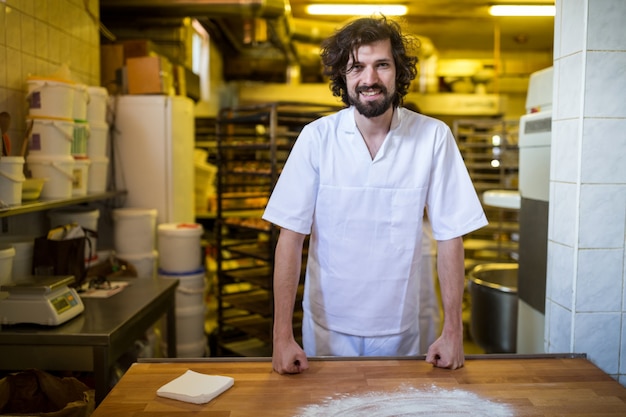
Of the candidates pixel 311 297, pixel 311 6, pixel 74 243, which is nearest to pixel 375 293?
pixel 311 297

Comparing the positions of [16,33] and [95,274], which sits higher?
[16,33]

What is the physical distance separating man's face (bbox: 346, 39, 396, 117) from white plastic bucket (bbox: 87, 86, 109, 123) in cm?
212

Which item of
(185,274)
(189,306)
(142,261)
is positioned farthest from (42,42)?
(189,306)

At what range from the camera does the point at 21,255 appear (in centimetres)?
257

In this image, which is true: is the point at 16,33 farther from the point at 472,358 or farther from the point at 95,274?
the point at 472,358

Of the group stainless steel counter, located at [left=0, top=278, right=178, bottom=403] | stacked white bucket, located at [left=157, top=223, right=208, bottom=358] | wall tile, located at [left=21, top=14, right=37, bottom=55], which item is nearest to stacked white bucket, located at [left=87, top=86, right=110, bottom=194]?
wall tile, located at [left=21, top=14, right=37, bottom=55]

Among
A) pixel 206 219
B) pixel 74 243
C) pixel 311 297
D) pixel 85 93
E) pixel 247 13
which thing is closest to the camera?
pixel 311 297

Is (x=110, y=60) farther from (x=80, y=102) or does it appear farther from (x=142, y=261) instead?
(x=142, y=261)

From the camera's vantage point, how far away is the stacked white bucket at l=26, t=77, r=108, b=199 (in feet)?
9.32

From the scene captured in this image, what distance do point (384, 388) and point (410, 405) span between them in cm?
10

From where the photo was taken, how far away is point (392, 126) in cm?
184

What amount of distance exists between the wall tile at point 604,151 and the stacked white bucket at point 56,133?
7.58 feet

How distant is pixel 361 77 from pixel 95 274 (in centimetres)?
213

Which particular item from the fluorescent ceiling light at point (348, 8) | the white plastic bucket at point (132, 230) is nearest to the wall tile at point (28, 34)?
the white plastic bucket at point (132, 230)
